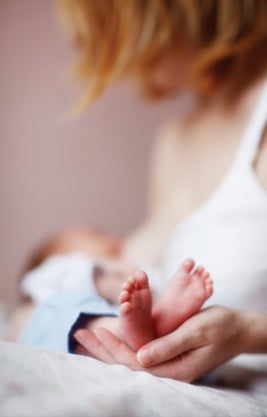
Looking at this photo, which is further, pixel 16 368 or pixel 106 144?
pixel 106 144

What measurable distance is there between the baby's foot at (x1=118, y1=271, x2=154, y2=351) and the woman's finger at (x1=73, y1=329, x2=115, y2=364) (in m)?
0.02

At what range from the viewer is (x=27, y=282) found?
928mm

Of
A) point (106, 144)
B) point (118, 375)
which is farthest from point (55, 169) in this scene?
point (118, 375)

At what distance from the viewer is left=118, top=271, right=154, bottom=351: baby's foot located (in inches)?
20.8

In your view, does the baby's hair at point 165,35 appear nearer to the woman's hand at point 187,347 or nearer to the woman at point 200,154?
the woman at point 200,154

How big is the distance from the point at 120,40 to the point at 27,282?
47cm

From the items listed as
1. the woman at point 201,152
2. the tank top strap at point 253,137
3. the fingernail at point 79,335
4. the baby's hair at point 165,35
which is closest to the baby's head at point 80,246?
the woman at point 201,152

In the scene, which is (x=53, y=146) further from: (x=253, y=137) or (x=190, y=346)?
(x=190, y=346)

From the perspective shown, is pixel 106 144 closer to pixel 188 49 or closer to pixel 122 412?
pixel 188 49

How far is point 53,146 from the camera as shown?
1.58 m

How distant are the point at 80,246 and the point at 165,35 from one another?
1.62 feet

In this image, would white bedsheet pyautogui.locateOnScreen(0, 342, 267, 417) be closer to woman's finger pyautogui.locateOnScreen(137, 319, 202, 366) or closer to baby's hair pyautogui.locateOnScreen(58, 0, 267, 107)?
woman's finger pyautogui.locateOnScreen(137, 319, 202, 366)

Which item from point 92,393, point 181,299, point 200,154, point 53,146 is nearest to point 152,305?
point 181,299

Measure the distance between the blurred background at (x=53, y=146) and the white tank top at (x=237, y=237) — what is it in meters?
0.82
